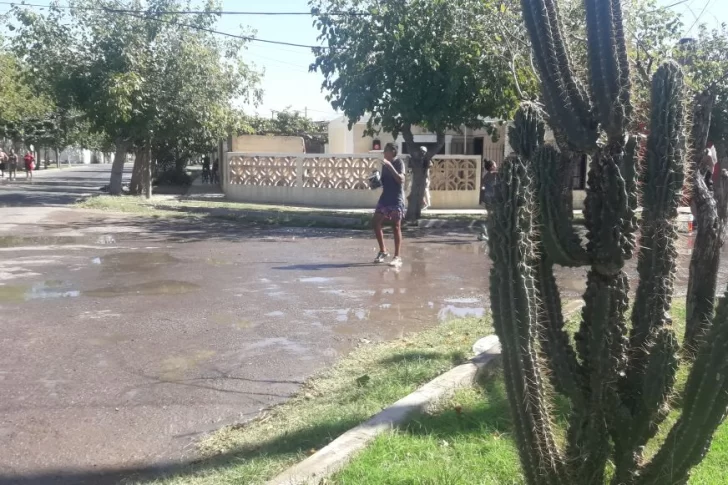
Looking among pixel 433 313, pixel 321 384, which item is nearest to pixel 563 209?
pixel 321 384

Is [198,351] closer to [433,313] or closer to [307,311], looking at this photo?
[307,311]

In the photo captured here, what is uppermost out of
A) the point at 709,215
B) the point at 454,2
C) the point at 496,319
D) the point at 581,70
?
the point at 454,2

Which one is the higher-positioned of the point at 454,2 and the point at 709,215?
the point at 454,2

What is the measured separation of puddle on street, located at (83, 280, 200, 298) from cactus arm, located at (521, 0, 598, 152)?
6.54 metres

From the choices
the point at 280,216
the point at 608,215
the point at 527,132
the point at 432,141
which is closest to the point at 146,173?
the point at 280,216

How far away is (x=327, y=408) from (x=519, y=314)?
8.06ft

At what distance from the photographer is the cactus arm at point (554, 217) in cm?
341

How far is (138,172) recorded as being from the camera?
2586 centimetres

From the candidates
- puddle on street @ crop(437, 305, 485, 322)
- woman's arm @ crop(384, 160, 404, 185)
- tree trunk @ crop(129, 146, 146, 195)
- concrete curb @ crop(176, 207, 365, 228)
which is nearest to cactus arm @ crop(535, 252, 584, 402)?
puddle on street @ crop(437, 305, 485, 322)

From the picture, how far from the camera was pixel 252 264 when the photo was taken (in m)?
11.5

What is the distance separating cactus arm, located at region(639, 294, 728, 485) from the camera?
288 centimetres

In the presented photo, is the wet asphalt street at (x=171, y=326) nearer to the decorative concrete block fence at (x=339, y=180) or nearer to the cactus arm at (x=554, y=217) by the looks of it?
the cactus arm at (x=554, y=217)

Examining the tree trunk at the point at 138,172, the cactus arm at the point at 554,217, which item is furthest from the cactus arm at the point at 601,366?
the tree trunk at the point at 138,172

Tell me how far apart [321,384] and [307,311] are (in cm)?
249
